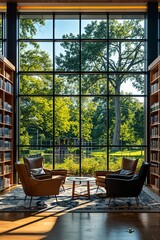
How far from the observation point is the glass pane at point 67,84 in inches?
431

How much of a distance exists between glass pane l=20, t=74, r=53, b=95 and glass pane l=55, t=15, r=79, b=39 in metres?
1.40

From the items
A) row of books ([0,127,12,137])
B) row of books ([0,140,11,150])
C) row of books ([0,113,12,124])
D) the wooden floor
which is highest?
row of books ([0,113,12,124])

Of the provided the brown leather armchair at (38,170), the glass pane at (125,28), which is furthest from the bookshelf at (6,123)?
the glass pane at (125,28)

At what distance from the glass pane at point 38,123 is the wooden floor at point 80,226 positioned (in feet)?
14.7

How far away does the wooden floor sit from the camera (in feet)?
16.8

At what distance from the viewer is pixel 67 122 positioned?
10.9 m

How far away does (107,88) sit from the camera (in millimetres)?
10930

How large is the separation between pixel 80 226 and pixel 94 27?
23.6 ft

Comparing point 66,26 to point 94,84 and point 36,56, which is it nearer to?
point 36,56

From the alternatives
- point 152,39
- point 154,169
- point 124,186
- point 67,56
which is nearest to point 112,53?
point 152,39

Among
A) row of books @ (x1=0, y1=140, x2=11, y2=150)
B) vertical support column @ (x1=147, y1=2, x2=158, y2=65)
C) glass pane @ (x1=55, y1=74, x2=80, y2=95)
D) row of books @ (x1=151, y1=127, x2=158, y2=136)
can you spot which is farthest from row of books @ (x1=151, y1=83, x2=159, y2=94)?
row of books @ (x1=0, y1=140, x2=11, y2=150)

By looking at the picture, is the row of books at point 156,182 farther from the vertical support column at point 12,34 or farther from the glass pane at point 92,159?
the vertical support column at point 12,34

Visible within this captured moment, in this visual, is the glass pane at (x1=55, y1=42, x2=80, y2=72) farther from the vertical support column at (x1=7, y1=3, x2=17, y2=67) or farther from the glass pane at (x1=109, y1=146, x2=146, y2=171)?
the glass pane at (x1=109, y1=146, x2=146, y2=171)

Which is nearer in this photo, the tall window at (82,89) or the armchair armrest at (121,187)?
the armchair armrest at (121,187)
